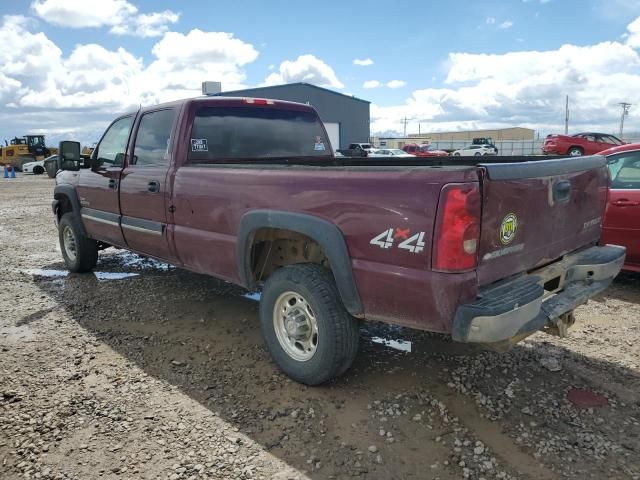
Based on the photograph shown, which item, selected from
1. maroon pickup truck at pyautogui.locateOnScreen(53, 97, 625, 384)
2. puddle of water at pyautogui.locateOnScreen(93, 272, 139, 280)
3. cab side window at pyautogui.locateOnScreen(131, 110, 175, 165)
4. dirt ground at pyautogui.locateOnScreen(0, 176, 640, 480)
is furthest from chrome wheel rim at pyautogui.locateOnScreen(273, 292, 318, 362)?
puddle of water at pyautogui.locateOnScreen(93, 272, 139, 280)

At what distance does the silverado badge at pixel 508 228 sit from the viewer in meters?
2.66

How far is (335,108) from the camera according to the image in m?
47.1

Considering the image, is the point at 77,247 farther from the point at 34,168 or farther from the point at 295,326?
the point at 34,168

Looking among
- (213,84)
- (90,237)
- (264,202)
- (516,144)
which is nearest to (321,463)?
(264,202)

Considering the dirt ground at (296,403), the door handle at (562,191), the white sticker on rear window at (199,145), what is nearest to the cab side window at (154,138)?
the white sticker on rear window at (199,145)

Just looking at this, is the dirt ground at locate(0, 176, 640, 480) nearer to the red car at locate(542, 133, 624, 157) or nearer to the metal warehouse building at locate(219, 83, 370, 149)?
the red car at locate(542, 133, 624, 157)

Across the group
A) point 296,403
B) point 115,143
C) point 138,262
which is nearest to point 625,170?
point 296,403

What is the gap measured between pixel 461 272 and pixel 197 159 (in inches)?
103

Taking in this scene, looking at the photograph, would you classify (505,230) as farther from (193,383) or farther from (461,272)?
(193,383)

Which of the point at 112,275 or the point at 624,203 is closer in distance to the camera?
the point at 624,203

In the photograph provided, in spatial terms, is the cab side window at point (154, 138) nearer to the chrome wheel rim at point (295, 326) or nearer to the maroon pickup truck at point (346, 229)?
the maroon pickup truck at point (346, 229)

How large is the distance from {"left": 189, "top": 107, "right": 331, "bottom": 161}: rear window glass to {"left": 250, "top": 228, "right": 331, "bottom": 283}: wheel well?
1093mm

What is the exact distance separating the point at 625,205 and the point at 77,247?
6132 mm

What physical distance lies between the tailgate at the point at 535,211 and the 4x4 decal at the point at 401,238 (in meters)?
0.31
